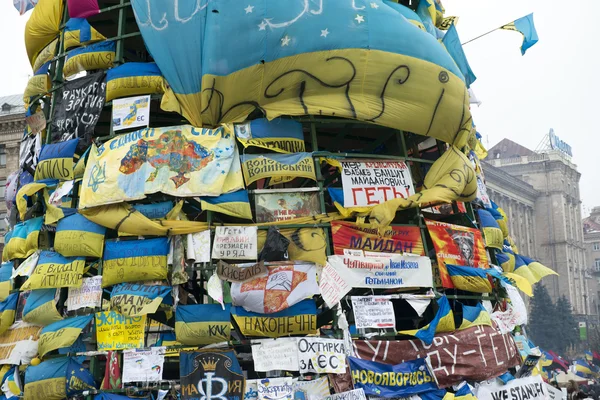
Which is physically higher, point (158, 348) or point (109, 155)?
point (109, 155)

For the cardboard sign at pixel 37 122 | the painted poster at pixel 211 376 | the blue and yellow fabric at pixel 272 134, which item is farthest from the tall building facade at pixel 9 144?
the painted poster at pixel 211 376

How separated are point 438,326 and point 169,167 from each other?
7096 mm

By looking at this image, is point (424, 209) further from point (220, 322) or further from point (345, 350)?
point (220, 322)

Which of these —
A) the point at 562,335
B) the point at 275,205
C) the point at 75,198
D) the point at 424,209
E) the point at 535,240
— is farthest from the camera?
the point at 535,240

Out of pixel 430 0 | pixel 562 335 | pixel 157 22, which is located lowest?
pixel 562 335

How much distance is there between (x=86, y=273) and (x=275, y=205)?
16.1 ft

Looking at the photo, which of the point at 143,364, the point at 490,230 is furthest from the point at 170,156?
the point at 490,230

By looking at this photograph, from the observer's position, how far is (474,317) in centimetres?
1848

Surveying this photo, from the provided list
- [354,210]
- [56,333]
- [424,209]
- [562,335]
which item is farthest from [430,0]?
[562,335]

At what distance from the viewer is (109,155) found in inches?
714

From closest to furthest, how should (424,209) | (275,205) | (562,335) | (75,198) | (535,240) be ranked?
(275,205)
(75,198)
(424,209)
(562,335)
(535,240)

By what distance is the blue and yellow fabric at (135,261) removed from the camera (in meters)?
17.1

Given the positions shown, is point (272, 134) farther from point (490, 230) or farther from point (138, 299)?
point (490, 230)

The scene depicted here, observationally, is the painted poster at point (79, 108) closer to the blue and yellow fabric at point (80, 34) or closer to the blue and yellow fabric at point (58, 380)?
the blue and yellow fabric at point (80, 34)
